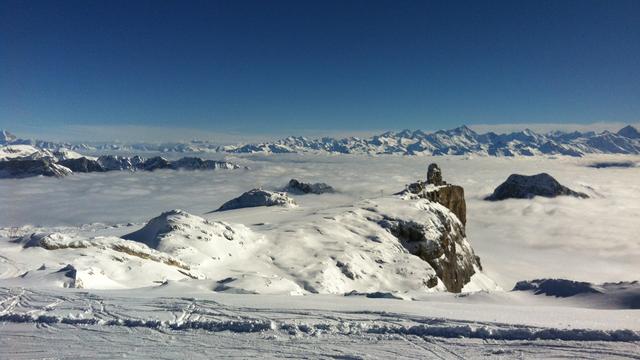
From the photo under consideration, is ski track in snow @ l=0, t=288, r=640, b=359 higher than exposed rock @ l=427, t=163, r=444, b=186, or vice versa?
exposed rock @ l=427, t=163, r=444, b=186

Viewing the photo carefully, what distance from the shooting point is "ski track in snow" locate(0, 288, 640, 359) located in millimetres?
8398

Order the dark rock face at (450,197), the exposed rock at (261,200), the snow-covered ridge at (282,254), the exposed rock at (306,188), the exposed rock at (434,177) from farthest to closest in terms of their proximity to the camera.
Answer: the exposed rock at (306,188) → the exposed rock at (434,177) → the exposed rock at (261,200) → the dark rock face at (450,197) → the snow-covered ridge at (282,254)

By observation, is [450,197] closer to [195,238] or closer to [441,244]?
[441,244]

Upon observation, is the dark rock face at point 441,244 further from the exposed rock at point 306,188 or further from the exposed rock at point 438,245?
the exposed rock at point 306,188

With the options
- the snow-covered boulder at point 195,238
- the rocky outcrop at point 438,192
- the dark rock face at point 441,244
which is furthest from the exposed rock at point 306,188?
the snow-covered boulder at point 195,238

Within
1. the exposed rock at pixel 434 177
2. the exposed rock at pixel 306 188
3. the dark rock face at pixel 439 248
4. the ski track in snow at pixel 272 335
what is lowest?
the dark rock face at pixel 439 248

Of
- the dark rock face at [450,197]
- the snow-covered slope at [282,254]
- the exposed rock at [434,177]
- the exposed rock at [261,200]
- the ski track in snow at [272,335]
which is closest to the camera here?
the ski track in snow at [272,335]

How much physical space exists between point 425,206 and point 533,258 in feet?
155

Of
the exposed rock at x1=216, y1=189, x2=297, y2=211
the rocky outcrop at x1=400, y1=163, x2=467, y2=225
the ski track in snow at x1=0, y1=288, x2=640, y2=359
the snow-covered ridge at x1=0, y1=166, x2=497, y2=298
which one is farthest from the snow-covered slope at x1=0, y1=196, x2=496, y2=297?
the exposed rock at x1=216, y1=189, x2=297, y2=211

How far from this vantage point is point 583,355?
806 centimetres

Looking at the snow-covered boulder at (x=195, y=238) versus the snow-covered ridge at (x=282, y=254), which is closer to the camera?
the snow-covered ridge at (x=282, y=254)

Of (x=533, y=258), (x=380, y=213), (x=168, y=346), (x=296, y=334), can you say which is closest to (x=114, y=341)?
(x=168, y=346)

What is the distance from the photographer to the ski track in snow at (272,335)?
8398 millimetres

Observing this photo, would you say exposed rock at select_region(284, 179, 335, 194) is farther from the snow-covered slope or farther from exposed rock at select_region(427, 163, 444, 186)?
the snow-covered slope
